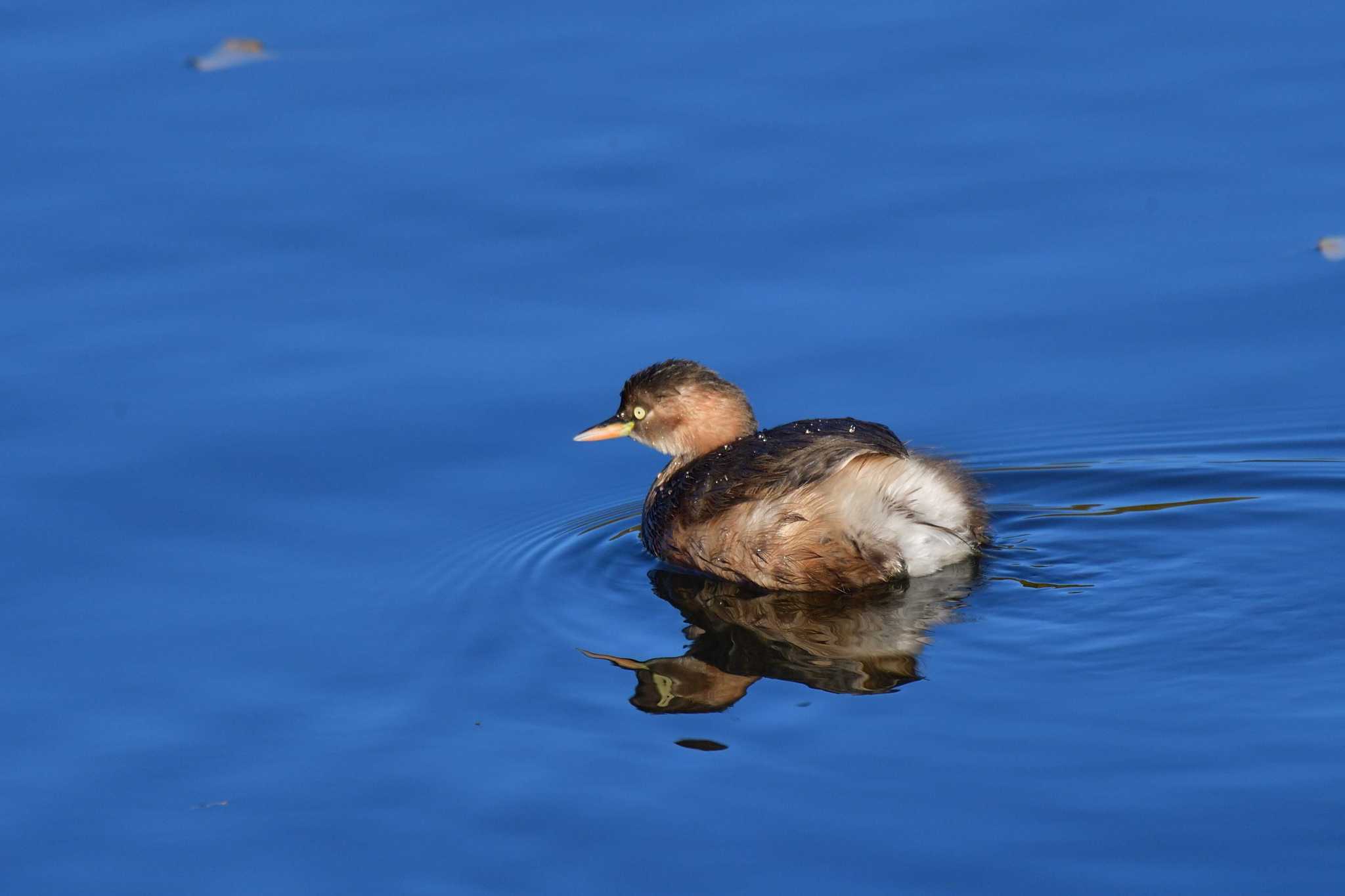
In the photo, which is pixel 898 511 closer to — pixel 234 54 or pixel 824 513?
pixel 824 513

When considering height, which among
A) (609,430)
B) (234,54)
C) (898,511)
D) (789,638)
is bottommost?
(789,638)

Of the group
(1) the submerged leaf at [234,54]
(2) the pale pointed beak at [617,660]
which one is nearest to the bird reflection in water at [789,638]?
(2) the pale pointed beak at [617,660]

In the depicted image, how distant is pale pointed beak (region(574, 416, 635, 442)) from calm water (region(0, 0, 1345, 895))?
11.6 inches

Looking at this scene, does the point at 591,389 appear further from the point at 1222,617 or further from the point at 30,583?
the point at 1222,617

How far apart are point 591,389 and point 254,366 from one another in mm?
1530

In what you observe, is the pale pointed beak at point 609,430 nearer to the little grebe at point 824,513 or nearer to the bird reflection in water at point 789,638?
the little grebe at point 824,513

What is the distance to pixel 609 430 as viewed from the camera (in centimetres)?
883

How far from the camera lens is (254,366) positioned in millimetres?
9492

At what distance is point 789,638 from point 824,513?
24.0 inches

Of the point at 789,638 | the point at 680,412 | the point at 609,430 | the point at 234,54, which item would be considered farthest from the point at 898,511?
the point at 234,54

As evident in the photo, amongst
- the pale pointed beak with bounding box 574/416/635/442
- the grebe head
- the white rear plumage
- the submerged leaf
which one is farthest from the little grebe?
the submerged leaf

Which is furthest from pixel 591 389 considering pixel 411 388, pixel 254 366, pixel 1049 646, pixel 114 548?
pixel 1049 646

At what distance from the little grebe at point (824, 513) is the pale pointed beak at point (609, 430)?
0.60m

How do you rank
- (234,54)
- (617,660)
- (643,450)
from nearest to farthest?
(617,660), (643,450), (234,54)
